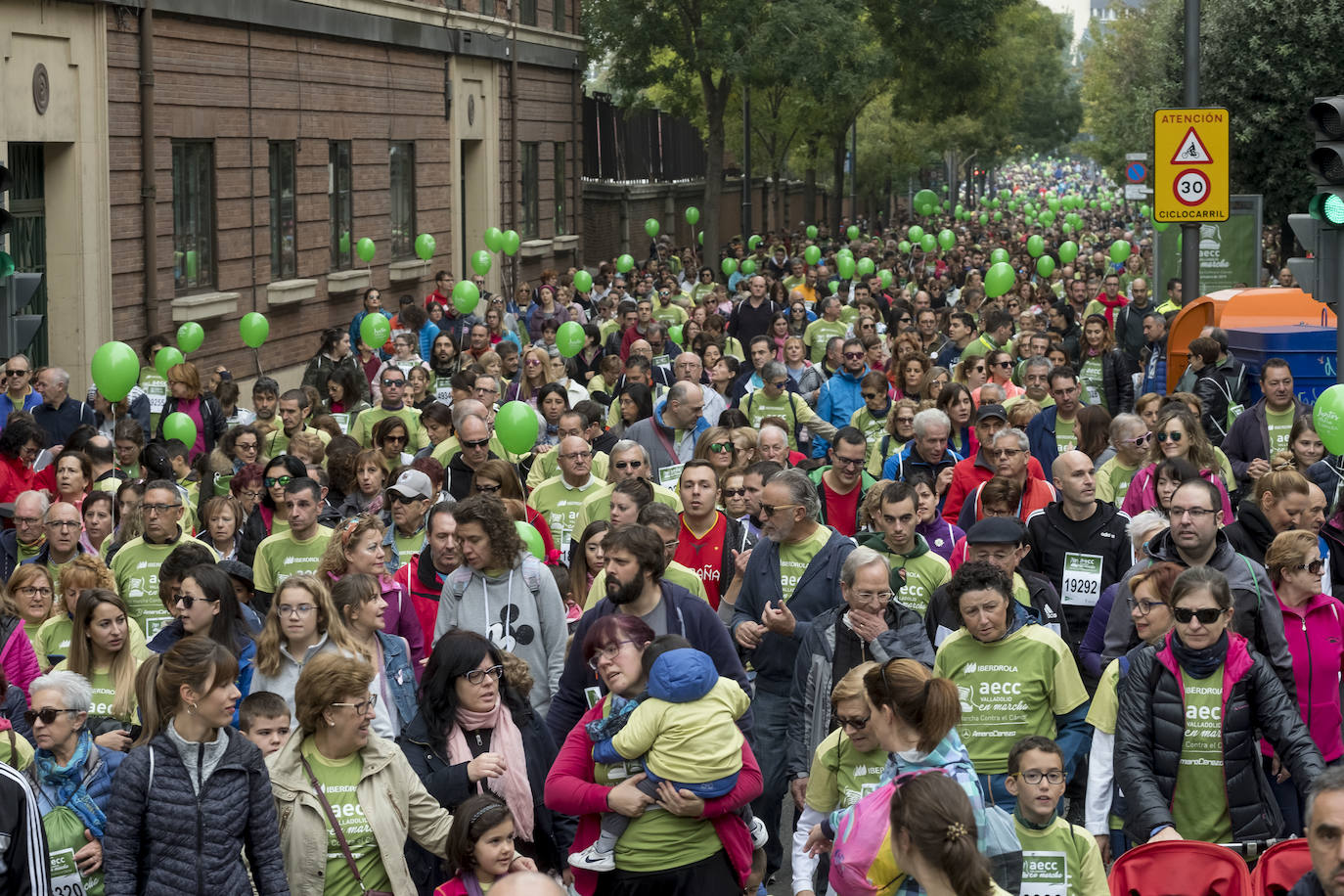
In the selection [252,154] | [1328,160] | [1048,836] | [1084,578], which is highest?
[252,154]

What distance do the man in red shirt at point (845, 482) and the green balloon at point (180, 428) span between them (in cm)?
501

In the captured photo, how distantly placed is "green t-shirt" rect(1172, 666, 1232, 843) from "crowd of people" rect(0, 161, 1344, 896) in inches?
0.4

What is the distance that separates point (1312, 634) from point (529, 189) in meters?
29.2

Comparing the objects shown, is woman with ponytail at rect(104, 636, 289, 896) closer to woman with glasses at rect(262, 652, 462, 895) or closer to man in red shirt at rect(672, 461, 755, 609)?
woman with glasses at rect(262, 652, 462, 895)

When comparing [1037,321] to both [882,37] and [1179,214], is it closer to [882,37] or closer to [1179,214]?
[1179,214]

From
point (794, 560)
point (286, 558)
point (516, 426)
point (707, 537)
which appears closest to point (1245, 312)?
point (516, 426)

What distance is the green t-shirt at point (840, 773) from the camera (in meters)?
6.01

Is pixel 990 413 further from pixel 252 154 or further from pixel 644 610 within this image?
pixel 252 154

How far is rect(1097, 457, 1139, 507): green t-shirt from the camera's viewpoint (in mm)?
10383

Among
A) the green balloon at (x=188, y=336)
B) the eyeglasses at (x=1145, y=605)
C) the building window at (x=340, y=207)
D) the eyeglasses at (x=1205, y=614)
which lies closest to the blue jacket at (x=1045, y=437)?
the eyeglasses at (x=1145, y=605)

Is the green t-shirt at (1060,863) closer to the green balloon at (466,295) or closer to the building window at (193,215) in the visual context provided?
the green balloon at (466,295)

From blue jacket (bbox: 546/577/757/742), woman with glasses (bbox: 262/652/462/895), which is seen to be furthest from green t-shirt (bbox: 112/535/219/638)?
woman with glasses (bbox: 262/652/462/895)

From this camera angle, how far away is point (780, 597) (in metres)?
7.98

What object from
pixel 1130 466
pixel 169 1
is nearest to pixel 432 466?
pixel 1130 466
